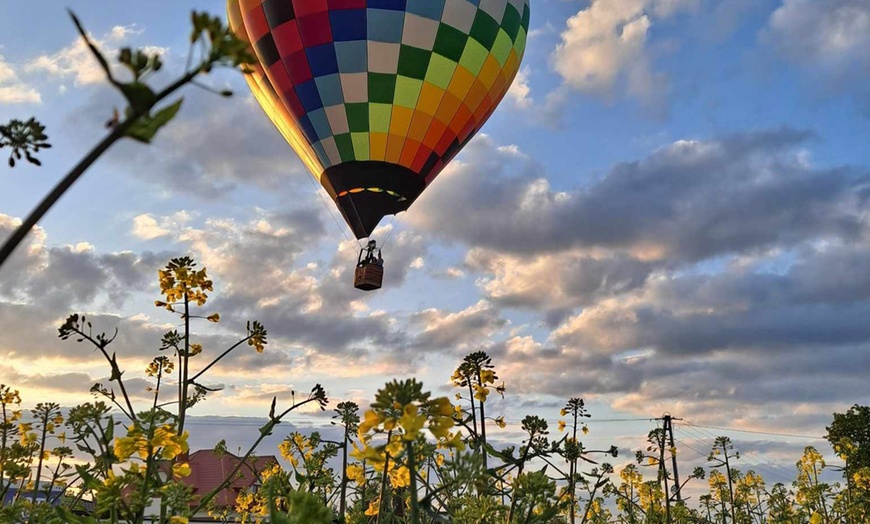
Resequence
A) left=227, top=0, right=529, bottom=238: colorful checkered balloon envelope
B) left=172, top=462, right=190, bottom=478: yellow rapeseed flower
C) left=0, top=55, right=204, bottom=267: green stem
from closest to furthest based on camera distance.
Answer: left=0, top=55, right=204, bottom=267: green stem, left=172, top=462, right=190, bottom=478: yellow rapeseed flower, left=227, top=0, right=529, bottom=238: colorful checkered balloon envelope

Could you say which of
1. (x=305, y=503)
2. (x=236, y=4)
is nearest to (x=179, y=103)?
(x=305, y=503)

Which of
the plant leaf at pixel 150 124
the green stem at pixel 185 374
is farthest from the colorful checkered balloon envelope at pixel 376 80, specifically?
the plant leaf at pixel 150 124

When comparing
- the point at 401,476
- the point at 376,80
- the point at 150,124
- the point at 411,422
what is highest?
the point at 376,80

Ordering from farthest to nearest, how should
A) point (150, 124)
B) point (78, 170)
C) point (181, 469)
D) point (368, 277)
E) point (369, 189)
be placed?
point (369, 189) < point (368, 277) < point (181, 469) < point (150, 124) < point (78, 170)

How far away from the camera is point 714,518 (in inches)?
696

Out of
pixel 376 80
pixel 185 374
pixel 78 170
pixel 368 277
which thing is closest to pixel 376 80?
pixel 376 80

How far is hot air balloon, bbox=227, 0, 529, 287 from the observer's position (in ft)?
64.9

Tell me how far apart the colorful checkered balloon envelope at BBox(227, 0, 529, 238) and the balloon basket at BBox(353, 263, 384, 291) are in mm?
1313

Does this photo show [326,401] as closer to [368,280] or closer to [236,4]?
[368,280]

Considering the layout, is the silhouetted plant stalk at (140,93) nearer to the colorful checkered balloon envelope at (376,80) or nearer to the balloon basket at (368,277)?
the colorful checkered balloon envelope at (376,80)

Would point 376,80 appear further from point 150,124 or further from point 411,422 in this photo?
point 150,124

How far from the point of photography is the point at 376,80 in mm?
20234

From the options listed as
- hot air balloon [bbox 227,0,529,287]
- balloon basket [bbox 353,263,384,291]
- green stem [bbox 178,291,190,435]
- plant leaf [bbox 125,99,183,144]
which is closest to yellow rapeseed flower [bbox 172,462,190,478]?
green stem [bbox 178,291,190,435]

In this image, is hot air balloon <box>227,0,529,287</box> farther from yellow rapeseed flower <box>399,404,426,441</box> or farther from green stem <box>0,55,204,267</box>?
green stem <box>0,55,204,267</box>
